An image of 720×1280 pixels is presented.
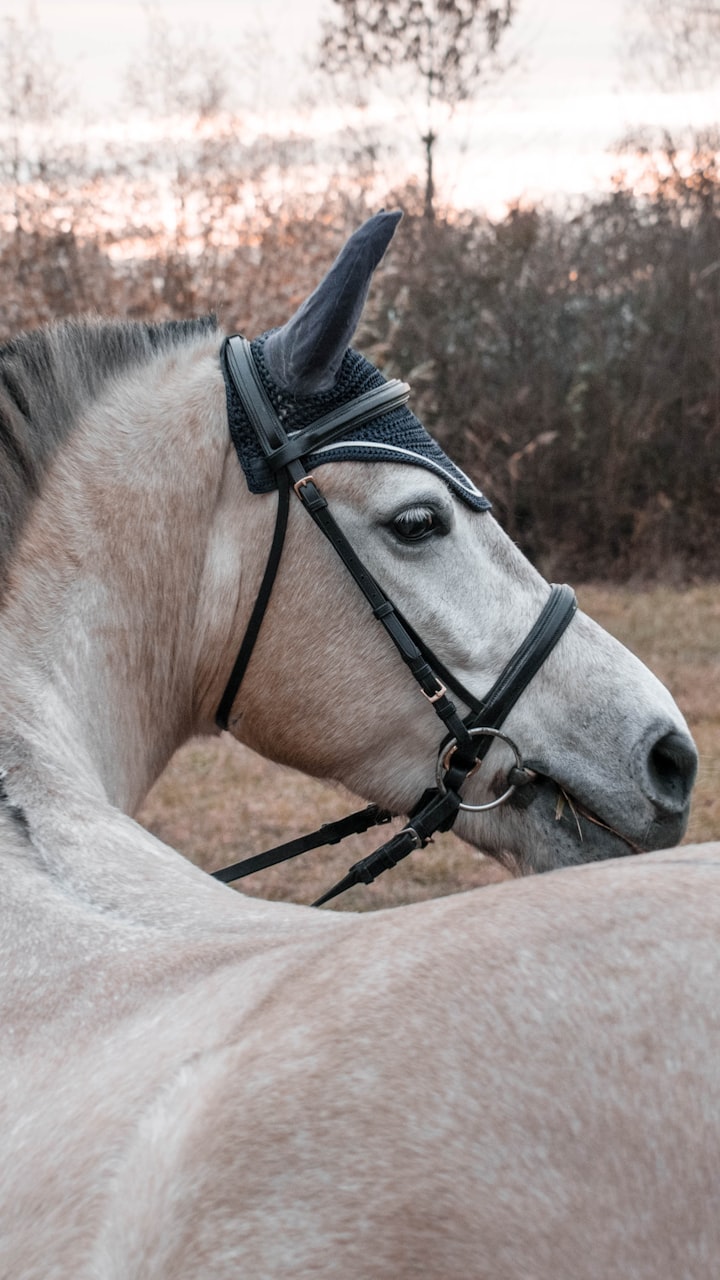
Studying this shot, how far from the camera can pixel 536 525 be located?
12867 millimetres

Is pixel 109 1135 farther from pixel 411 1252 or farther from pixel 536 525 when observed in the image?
pixel 536 525

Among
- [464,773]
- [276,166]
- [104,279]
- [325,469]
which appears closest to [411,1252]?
[464,773]

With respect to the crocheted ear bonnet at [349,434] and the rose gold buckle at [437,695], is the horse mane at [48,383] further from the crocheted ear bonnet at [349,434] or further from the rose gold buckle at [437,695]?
the rose gold buckle at [437,695]

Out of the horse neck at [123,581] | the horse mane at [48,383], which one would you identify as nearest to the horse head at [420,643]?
the horse neck at [123,581]

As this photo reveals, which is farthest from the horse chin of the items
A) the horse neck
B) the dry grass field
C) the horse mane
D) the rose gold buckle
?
A: the dry grass field

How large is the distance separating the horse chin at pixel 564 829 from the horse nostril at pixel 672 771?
5 cm

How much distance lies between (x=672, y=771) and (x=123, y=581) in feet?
3.74

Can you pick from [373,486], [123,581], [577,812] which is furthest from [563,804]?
[123,581]

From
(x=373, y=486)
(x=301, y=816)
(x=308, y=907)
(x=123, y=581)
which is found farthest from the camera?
(x=301, y=816)

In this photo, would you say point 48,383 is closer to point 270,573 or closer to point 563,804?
point 270,573

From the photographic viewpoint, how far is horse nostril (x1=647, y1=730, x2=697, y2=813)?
2391mm

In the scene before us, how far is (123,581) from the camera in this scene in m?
2.28

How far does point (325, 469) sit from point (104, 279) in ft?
22.0

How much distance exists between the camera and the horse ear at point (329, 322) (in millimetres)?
2279
